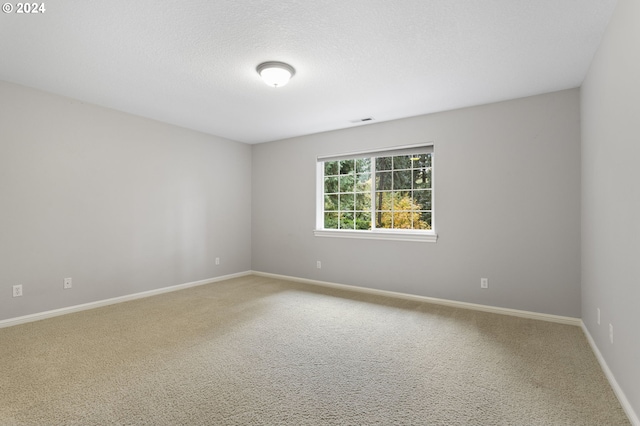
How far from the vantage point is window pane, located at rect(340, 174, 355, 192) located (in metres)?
5.05

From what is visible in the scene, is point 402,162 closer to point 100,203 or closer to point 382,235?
point 382,235

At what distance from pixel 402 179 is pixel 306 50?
249 cm

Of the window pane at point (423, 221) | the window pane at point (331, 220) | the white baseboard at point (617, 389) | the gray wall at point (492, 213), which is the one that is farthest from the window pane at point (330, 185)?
the white baseboard at point (617, 389)

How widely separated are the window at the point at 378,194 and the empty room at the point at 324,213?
35 mm

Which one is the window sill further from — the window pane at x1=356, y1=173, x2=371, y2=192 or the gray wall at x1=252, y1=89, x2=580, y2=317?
the window pane at x1=356, y1=173, x2=371, y2=192

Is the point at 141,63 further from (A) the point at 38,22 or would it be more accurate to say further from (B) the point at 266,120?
(B) the point at 266,120

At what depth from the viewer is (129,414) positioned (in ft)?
5.78

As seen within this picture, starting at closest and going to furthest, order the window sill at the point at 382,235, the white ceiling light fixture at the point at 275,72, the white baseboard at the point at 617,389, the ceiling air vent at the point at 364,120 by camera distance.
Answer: the white baseboard at the point at 617,389
the white ceiling light fixture at the point at 275,72
the window sill at the point at 382,235
the ceiling air vent at the point at 364,120

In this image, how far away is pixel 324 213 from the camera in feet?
17.5

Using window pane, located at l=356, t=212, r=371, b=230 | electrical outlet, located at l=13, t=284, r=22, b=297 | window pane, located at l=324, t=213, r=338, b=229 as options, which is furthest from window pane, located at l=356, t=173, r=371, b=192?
electrical outlet, located at l=13, t=284, r=22, b=297

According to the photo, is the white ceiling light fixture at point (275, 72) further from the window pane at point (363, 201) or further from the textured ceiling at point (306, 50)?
the window pane at point (363, 201)

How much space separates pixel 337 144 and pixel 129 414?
13.6ft

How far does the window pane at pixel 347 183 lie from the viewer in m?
5.05

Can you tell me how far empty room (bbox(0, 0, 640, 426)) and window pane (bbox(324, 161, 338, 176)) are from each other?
0.41ft
